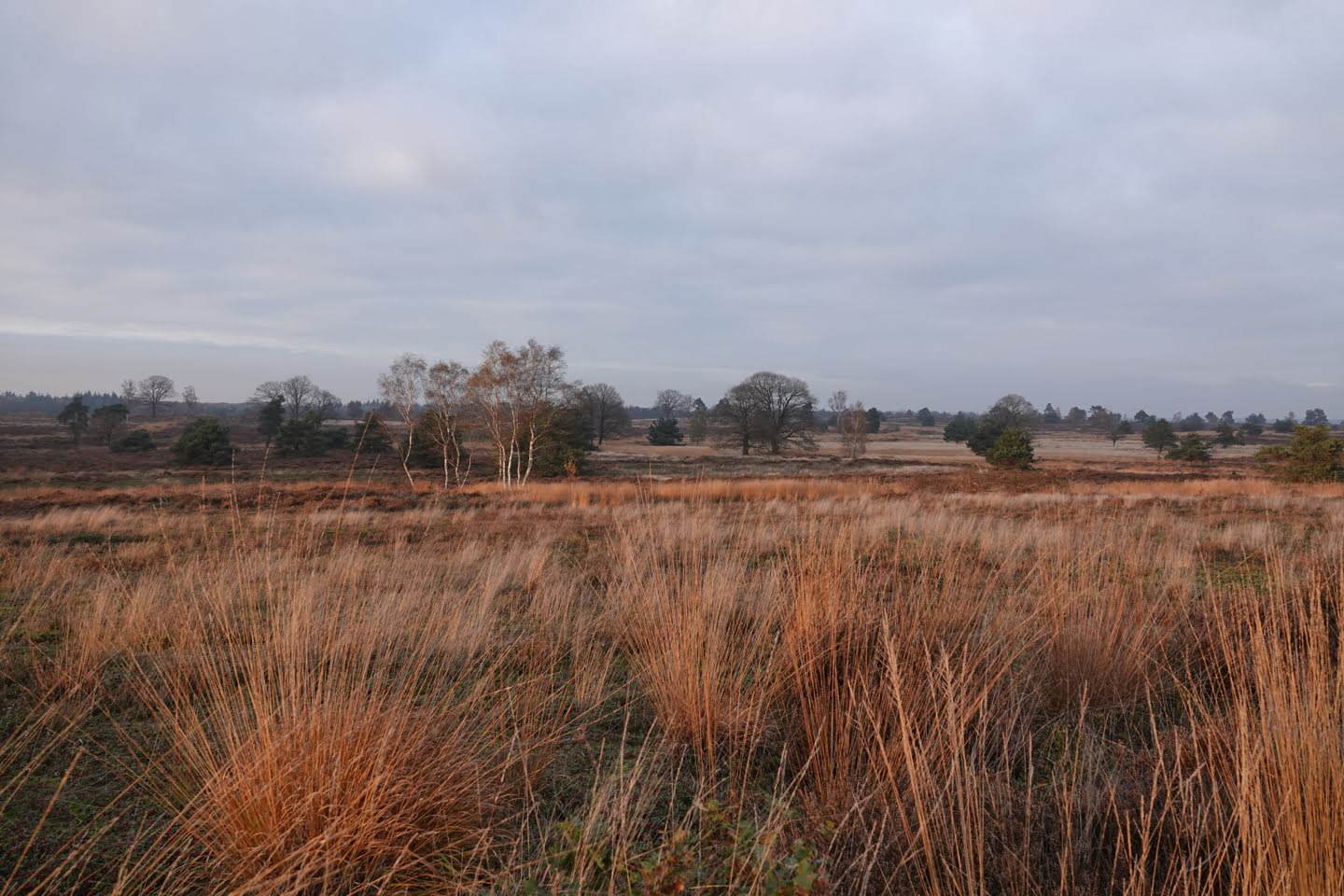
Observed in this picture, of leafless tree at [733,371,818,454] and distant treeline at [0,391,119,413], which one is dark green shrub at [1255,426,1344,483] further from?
distant treeline at [0,391,119,413]

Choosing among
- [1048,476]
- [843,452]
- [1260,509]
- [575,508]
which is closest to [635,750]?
[575,508]

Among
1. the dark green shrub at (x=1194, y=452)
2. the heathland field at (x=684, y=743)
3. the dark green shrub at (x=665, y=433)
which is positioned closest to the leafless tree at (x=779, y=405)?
the dark green shrub at (x=665, y=433)

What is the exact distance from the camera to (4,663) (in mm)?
3877

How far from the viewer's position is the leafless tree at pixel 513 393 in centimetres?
2900

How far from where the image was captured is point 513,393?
96.8 ft

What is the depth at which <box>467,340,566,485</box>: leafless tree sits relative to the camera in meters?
29.0

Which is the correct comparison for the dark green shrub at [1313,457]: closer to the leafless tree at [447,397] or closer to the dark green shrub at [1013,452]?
the dark green shrub at [1013,452]

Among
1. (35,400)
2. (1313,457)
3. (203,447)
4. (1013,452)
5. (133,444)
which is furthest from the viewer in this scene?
(35,400)

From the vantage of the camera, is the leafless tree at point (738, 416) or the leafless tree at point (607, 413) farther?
the leafless tree at point (607, 413)

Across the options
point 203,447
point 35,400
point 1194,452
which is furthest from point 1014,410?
point 35,400

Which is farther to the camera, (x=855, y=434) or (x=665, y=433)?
(x=665, y=433)

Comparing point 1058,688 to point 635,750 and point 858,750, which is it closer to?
point 858,750

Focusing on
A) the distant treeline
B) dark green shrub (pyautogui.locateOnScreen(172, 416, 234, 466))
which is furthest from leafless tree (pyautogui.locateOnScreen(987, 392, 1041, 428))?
the distant treeline

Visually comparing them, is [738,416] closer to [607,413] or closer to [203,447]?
[607,413]
